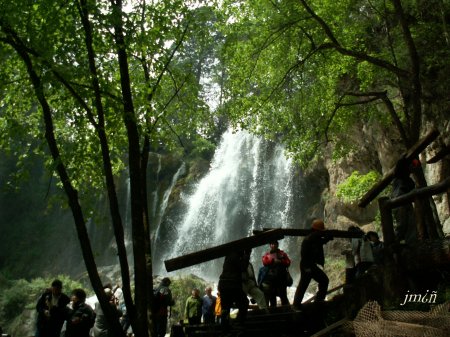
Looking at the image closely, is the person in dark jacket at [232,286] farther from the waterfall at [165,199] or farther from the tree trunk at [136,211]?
the waterfall at [165,199]

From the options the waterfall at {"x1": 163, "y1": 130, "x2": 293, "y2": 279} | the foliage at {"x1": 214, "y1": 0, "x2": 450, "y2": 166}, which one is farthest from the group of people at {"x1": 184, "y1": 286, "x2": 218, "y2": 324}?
the waterfall at {"x1": 163, "y1": 130, "x2": 293, "y2": 279}

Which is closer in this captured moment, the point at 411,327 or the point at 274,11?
the point at 411,327

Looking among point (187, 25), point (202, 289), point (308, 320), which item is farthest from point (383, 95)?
point (202, 289)

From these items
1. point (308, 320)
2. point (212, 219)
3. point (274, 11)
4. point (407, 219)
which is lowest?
point (308, 320)

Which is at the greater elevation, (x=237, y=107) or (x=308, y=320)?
(x=237, y=107)

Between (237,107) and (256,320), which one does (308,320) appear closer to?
(256,320)

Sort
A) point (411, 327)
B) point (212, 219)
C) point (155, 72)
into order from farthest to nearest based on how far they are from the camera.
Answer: point (212, 219)
point (155, 72)
point (411, 327)

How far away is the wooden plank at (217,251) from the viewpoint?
6.71 metres

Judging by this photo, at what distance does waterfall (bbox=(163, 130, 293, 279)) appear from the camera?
93.8ft

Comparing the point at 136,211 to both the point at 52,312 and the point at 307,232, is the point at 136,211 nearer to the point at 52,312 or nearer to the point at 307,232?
the point at 52,312

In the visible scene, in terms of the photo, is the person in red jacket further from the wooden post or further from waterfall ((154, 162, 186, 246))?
waterfall ((154, 162, 186, 246))

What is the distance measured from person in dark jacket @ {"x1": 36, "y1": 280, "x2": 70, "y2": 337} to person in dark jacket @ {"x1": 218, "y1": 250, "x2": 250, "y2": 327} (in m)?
2.98

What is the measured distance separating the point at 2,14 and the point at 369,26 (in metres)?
11.8

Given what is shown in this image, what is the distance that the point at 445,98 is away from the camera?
42.2ft
